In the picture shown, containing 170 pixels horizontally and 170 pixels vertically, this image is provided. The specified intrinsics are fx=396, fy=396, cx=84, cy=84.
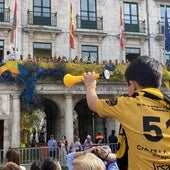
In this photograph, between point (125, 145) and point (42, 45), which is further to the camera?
point (42, 45)

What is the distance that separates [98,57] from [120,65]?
3.64 m

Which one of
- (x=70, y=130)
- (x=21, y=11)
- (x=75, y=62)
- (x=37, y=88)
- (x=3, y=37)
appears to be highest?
(x=21, y=11)

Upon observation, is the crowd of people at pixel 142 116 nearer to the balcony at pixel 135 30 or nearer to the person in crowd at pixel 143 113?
the person in crowd at pixel 143 113

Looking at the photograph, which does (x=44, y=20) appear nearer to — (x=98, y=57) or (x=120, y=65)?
(x=98, y=57)

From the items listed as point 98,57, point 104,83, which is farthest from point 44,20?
point 104,83

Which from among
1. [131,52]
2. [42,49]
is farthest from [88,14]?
[42,49]

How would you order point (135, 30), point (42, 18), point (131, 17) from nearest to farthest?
point (42, 18) < point (135, 30) < point (131, 17)

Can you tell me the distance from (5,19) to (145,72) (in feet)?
77.3

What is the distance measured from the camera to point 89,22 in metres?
28.0

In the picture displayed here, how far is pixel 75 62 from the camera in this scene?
930 inches

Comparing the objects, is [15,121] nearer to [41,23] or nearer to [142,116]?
[41,23]

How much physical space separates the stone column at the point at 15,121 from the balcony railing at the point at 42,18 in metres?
6.16

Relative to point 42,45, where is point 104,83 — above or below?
below

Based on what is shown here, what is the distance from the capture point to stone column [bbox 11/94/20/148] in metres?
22.4
